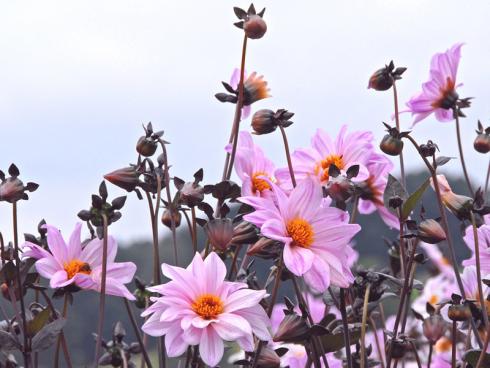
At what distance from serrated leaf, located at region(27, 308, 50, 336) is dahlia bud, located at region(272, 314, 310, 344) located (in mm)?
188

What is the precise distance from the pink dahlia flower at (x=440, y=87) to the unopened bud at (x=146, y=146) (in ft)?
1.28

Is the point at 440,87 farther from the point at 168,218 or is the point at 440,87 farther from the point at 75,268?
the point at 75,268

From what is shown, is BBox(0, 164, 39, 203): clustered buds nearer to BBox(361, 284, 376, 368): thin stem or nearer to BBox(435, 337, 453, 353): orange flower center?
BBox(361, 284, 376, 368): thin stem

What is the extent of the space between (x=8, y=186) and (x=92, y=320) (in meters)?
13.1

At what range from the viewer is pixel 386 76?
3.20 feet

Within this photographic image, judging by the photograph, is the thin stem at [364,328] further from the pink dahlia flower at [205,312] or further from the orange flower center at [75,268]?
the orange flower center at [75,268]

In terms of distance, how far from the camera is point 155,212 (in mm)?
789

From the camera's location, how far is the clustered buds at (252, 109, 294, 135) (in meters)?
0.82

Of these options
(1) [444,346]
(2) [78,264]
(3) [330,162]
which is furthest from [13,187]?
(1) [444,346]

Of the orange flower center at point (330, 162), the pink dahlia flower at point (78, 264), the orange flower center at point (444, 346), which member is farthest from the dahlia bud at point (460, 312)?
the orange flower center at point (444, 346)

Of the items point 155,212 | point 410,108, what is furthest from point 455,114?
point 155,212

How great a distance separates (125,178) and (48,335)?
14 cm

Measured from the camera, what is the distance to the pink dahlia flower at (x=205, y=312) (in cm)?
67

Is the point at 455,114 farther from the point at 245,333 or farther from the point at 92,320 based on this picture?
the point at 92,320
